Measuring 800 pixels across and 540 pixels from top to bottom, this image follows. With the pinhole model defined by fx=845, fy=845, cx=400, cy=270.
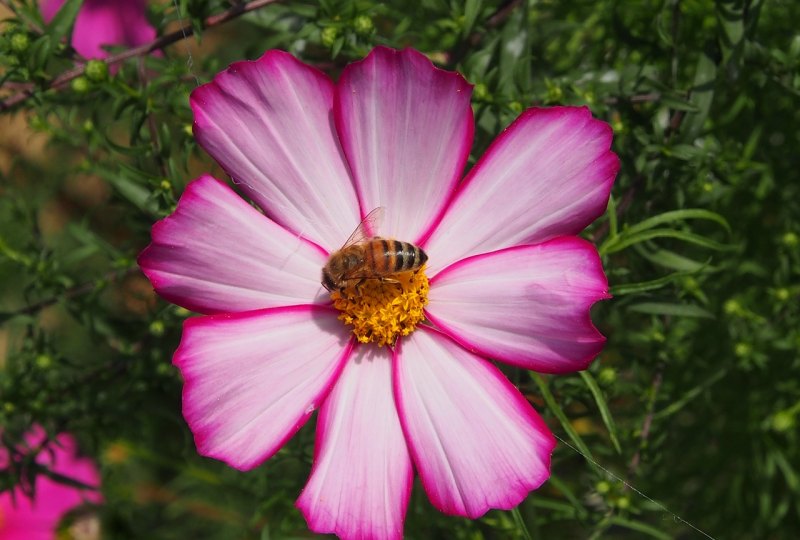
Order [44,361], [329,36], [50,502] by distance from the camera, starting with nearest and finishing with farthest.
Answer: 1. [329,36]
2. [44,361]
3. [50,502]

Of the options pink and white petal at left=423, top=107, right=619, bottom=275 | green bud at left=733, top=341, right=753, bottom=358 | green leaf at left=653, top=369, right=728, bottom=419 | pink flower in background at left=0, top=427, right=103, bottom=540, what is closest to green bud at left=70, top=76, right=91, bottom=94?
pink and white petal at left=423, top=107, right=619, bottom=275

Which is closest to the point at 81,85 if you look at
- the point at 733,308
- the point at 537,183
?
the point at 537,183

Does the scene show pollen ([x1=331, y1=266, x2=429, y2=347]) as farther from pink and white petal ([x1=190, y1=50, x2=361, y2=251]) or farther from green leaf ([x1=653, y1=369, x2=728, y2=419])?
green leaf ([x1=653, y1=369, x2=728, y2=419])

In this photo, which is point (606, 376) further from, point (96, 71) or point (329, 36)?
point (96, 71)

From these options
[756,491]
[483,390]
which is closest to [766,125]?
[756,491]

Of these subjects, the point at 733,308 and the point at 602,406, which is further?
the point at 733,308

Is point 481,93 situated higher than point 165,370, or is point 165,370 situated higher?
point 481,93
